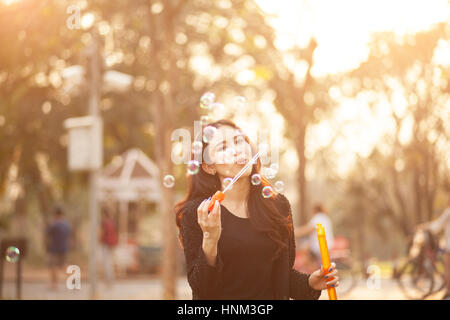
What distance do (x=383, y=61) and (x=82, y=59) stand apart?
48.8ft

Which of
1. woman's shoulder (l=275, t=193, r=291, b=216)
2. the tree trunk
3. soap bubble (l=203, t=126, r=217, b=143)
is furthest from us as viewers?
the tree trunk

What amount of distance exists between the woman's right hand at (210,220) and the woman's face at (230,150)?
1.06 ft

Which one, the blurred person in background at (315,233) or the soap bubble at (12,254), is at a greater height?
the blurred person in background at (315,233)

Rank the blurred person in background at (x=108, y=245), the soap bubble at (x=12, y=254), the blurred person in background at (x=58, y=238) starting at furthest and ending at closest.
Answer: the blurred person in background at (x=108, y=245) < the blurred person in background at (x=58, y=238) < the soap bubble at (x=12, y=254)

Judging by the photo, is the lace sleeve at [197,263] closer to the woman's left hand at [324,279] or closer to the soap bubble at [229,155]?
the soap bubble at [229,155]

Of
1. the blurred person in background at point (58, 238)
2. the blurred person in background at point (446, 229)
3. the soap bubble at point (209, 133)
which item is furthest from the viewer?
the blurred person in background at point (58, 238)

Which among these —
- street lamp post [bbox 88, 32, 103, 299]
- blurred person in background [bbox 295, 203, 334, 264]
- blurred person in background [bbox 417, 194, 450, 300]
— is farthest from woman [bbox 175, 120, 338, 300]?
blurred person in background [bbox 295, 203, 334, 264]

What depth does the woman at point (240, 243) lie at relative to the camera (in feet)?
10.7

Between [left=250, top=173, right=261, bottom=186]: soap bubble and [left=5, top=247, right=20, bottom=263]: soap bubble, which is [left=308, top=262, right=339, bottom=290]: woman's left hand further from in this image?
[left=5, top=247, right=20, bottom=263]: soap bubble

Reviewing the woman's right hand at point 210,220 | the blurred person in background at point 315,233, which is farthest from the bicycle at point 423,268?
the woman's right hand at point 210,220

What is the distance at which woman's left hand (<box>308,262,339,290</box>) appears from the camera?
3.32m

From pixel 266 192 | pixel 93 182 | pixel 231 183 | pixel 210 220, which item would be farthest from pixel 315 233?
pixel 210 220

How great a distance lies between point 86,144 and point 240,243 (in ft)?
32.0

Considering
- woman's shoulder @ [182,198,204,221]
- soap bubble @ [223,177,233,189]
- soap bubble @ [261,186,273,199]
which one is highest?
soap bubble @ [223,177,233,189]
